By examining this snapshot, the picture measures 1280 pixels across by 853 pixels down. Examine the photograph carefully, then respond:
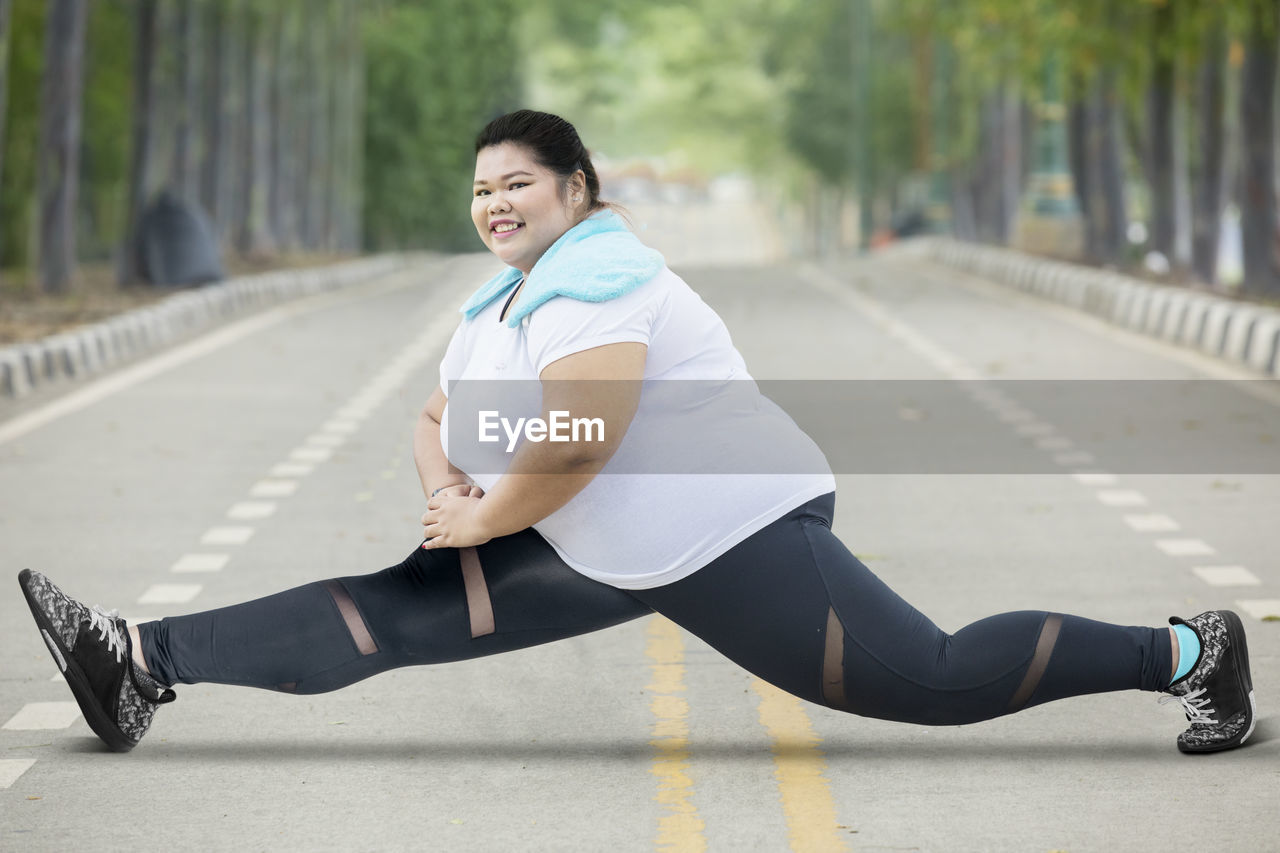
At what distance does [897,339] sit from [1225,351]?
3386 mm

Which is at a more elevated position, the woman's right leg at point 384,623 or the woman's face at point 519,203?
the woman's face at point 519,203

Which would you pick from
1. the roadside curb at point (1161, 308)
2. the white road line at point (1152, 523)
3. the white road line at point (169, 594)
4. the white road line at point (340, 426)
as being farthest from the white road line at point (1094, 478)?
the roadside curb at point (1161, 308)

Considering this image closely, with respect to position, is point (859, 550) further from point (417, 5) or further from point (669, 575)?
point (417, 5)

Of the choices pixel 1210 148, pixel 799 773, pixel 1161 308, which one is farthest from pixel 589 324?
pixel 1210 148

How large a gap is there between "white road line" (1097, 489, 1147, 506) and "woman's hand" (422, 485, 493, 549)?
6.19 metres

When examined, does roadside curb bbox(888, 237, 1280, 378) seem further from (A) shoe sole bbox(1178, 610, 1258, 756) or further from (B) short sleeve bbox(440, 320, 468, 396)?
(B) short sleeve bbox(440, 320, 468, 396)

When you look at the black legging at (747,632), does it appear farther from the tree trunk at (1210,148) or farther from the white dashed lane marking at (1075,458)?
the tree trunk at (1210,148)

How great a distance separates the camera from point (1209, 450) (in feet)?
43.4

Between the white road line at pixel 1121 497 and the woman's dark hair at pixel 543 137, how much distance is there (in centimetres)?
608

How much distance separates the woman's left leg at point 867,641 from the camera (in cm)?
523

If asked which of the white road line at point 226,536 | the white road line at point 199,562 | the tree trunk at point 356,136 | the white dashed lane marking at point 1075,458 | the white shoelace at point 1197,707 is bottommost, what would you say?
the tree trunk at point 356,136

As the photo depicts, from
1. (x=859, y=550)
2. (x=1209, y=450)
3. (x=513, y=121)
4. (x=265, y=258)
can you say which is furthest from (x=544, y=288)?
(x=265, y=258)

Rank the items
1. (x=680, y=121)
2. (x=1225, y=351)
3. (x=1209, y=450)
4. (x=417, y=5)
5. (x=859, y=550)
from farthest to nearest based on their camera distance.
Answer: (x=680, y=121)
(x=417, y=5)
(x=1225, y=351)
(x=1209, y=450)
(x=859, y=550)

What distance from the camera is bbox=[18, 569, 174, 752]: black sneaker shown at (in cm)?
545
